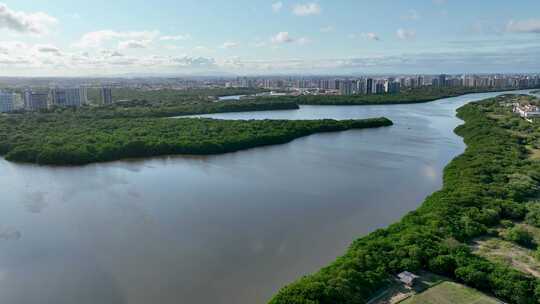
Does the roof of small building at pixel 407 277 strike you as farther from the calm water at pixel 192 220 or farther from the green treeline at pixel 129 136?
the green treeline at pixel 129 136

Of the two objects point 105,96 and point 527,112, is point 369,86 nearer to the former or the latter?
point 527,112

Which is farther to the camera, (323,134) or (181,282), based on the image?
(323,134)

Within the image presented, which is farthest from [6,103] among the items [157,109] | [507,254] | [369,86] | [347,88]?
[369,86]

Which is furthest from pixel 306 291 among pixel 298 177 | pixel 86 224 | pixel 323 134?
pixel 323 134

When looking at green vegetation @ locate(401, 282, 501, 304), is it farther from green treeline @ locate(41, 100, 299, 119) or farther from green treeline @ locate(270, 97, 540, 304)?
green treeline @ locate(41, 100, 299, 119)

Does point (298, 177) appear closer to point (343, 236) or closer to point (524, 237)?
point (343, 236)

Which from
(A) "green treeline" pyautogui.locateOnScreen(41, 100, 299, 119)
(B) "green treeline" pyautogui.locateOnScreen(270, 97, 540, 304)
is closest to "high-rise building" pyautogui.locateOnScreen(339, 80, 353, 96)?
(A) "green treeline" pyautogui.locateOnScreen(41, 100, 299, 119)

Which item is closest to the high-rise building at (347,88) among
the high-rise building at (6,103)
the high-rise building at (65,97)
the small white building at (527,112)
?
the small white building at (527,112)
